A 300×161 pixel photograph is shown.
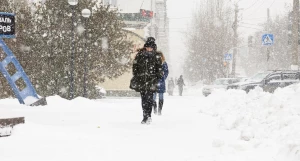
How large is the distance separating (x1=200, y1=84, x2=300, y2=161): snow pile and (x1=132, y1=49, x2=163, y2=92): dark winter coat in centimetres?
170

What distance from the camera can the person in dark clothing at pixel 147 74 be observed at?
898 centimetres

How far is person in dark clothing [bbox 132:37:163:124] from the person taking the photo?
8984 millimetres

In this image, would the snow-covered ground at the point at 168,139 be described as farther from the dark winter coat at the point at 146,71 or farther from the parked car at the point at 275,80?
the parked car at the point at 275,80

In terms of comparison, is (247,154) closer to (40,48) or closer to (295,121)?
(295,121)

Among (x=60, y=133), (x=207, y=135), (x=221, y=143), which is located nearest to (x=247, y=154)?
(x=221, y=143)

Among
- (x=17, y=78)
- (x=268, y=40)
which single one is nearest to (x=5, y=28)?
(x=17, y=78)

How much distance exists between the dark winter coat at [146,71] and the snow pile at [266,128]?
5.58ft

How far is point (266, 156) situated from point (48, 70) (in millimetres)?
14956

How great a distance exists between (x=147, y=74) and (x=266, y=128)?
3014 millimetres

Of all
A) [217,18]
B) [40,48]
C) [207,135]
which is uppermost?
[217,18]

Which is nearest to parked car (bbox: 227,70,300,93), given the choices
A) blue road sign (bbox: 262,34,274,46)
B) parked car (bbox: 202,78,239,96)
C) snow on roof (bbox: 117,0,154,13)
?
blue road sign (bbox: 262,34,274,46)

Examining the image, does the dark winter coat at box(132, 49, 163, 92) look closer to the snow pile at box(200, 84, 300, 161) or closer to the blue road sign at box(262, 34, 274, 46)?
the snow pile at box(200, 84, 300, 161)

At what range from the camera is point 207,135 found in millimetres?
7629

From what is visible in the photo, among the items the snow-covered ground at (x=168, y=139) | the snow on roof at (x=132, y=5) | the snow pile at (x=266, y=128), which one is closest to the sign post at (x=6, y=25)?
the snow-covered ground at (x=168, y=139)
